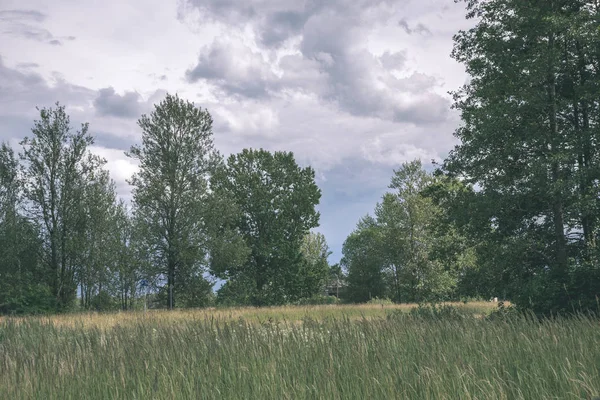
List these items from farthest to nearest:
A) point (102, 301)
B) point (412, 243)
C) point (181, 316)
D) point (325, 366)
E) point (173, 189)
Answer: point (412, 243)
point (102, 301)
point (173, 189)
point (181, 316)
point (325, 366)

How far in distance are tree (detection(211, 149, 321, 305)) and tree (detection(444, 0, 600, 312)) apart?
76.9ft

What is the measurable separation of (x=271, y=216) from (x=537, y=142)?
26.5m

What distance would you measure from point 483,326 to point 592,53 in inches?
546

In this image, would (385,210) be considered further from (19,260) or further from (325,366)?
(325,366)

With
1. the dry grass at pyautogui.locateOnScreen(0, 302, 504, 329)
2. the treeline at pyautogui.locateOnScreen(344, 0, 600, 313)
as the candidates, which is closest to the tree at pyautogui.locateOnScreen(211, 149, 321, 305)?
the dry grass at pyautogui.locateOnScreen(0, 302, 504, 329)

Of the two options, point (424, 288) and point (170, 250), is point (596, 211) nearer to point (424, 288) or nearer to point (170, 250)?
point (170, 250)

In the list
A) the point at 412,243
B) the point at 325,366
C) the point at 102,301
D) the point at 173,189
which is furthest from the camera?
the point at 412,243

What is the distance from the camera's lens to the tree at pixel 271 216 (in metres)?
40.2

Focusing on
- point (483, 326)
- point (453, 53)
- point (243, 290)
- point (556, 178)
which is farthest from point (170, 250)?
point (483, 326)

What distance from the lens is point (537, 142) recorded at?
17.0 meters

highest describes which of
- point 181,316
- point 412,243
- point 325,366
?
point 412,243

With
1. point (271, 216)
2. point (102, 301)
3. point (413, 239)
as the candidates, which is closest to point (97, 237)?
point (102, 301)

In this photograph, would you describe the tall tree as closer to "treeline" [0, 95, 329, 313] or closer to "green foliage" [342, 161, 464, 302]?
"green foliage" [342, 161, 464, 302]

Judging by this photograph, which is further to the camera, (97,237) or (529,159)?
(97,237)
